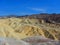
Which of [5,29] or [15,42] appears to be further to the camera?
[5,29]

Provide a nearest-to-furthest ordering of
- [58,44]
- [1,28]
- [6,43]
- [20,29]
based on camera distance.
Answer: [6,43], [58,44], [1,28], [20,29]

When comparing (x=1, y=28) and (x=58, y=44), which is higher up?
(x=1, y=28)

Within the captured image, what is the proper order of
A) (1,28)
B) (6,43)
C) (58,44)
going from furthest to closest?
1. (1,28)
2. (58,44)
3. (6,43)

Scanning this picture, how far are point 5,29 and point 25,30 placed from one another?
571 cm

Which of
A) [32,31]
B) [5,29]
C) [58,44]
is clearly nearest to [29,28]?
[32,31]

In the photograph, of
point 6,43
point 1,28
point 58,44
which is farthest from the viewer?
point 1,28

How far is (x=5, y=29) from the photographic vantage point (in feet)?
76.4

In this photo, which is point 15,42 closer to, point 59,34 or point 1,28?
point 1,28

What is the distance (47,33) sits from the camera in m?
29.8

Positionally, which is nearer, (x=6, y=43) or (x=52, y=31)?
(x=6, y=43)

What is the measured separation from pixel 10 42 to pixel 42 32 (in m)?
23.3

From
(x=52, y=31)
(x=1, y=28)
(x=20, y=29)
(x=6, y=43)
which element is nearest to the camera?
(x=6, y=43)

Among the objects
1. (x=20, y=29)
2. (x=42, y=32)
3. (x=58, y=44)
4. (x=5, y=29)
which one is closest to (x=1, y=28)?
(x=5, y=29)

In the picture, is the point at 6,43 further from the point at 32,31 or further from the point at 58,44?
the point at 32,31
